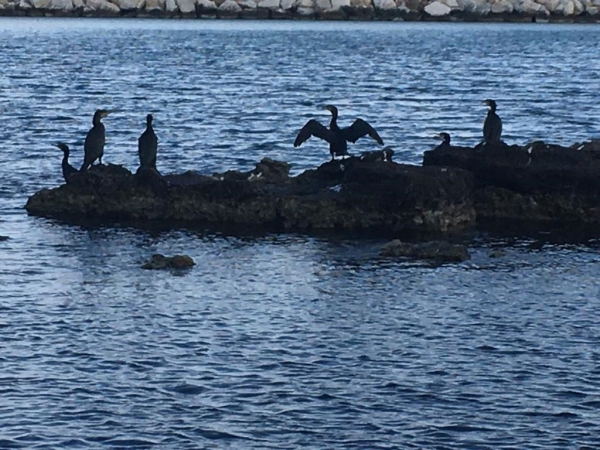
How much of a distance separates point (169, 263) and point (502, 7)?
149 meters

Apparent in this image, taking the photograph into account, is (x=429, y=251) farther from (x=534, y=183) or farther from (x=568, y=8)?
(x=568, y=8)

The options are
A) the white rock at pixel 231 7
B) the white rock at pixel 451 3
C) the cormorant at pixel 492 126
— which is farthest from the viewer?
the white rock at pixel 451 3

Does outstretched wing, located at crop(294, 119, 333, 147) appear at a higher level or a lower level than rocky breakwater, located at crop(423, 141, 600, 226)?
higher

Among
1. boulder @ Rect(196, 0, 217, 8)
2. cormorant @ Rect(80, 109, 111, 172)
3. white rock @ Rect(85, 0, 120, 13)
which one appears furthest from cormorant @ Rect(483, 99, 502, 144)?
white rock @ Rect(85, 0, 120, 13)

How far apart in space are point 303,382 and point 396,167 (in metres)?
10.5

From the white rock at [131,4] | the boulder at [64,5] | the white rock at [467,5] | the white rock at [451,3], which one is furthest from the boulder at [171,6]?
the white rock at [467,5]

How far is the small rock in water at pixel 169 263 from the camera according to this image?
24141 mm

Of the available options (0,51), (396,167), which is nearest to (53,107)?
(396,167)

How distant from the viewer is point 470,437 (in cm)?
1630

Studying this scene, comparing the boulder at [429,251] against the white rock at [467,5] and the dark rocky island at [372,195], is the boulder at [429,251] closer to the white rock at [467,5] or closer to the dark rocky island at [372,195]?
the dark rocky island at [372,195]

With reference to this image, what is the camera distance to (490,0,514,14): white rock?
168 meters

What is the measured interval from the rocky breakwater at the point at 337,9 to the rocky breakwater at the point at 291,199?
13790cm

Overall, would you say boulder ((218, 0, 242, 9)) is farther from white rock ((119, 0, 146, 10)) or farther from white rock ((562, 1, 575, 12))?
white rock ((562, 1, 575, 12))

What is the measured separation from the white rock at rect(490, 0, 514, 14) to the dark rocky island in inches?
5527
